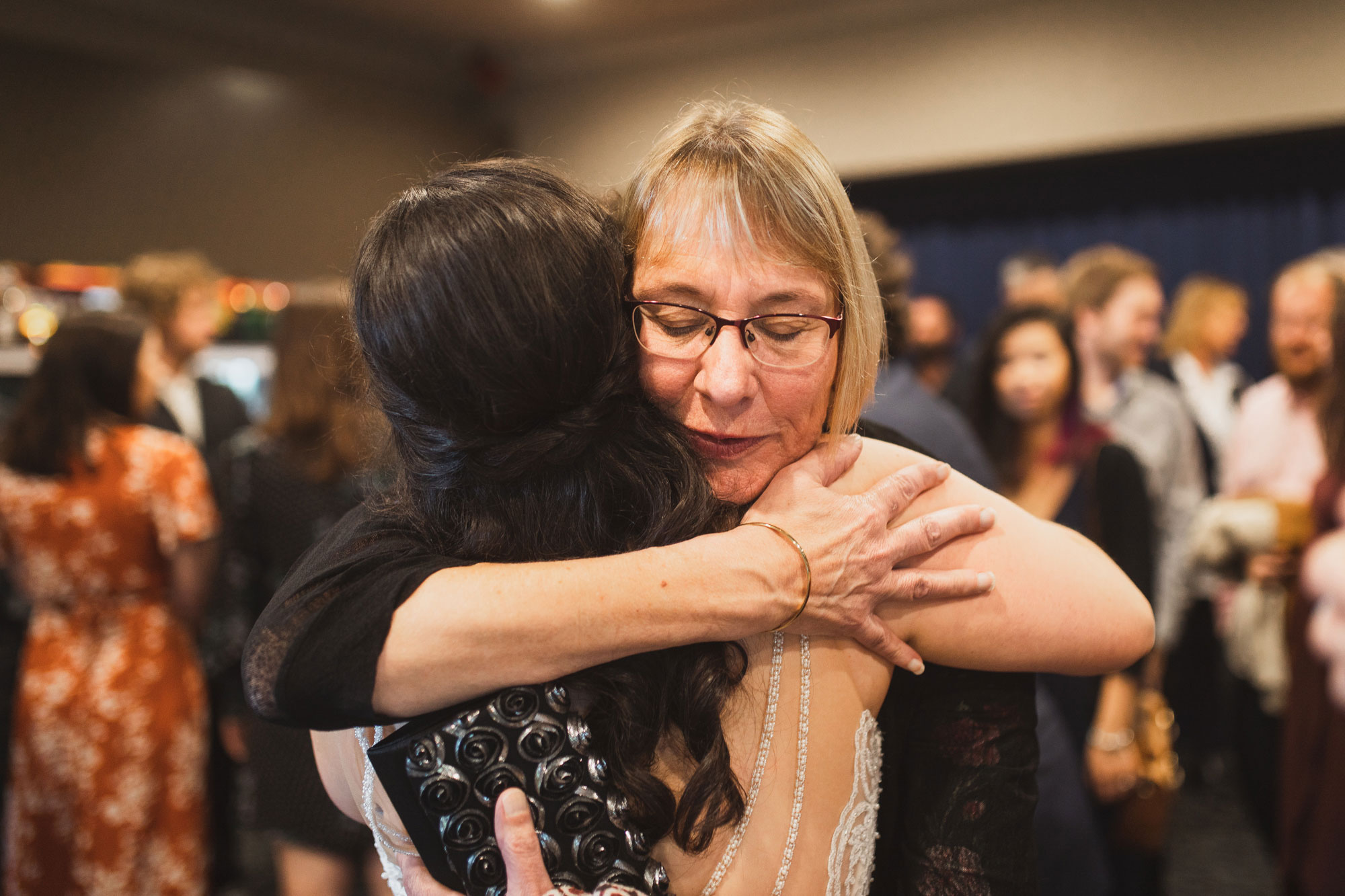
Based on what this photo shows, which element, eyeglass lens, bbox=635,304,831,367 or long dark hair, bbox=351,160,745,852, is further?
eyeglass lens, bbox=635,304,831,367

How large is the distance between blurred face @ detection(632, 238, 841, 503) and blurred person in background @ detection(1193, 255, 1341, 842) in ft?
6.22

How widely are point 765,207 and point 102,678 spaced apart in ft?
8.64

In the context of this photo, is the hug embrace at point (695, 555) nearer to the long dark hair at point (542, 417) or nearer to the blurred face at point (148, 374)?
the long dark hair at point (542, 417)

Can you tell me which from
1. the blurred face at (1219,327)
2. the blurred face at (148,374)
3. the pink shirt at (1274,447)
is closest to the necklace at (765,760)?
the blurred face at (148,374)

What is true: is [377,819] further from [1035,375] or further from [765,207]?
[1035,375]

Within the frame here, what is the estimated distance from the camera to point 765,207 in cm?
94

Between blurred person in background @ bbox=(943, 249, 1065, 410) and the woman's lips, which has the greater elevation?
blurred person in background @ bbox=(943, 249, 1065, 410)

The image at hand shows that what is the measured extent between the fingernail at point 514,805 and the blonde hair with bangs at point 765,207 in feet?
1.65

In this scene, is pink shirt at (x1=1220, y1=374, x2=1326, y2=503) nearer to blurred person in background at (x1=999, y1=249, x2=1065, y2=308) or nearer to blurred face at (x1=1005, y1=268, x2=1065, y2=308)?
blurred person in background at (x1=999, y1=249, x2=1065, y2=308)

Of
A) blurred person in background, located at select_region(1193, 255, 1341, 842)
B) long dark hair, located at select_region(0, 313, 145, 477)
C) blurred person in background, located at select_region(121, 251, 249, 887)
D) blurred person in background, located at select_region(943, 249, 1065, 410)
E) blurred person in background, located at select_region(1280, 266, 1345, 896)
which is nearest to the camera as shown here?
blurred person in background, located at select_region(1280, 266, 1345, 896)

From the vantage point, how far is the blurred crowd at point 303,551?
7.28 feet

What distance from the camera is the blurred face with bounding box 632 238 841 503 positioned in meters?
0.95

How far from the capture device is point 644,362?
3.23 ft

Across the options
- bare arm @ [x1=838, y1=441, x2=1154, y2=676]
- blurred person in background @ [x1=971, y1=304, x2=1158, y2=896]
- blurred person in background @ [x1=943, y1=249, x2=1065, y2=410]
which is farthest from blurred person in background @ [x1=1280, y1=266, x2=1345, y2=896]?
blurred person in background @ [x1=943, y1=249, x2=1065, y2=410]
